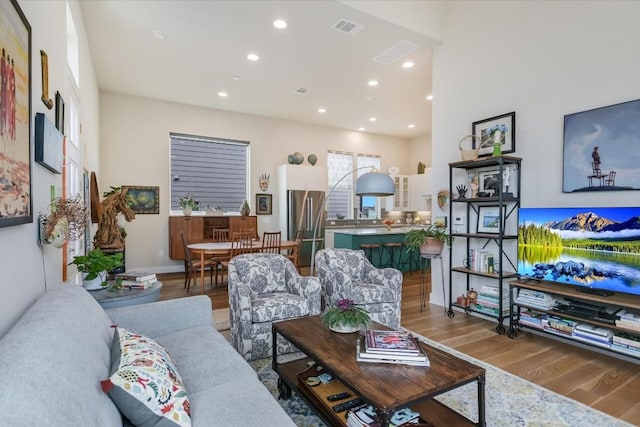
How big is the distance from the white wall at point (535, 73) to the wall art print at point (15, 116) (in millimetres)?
4070

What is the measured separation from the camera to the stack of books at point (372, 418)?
158cm

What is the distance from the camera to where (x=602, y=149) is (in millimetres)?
2969

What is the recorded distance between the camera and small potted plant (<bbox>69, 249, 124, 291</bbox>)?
241 cm

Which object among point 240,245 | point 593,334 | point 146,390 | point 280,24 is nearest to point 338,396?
point 146,390

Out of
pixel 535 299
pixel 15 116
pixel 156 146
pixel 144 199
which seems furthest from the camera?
pixel 156 146

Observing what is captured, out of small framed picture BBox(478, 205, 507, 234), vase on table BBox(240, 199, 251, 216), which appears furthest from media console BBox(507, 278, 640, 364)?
vase on table BBox(240, 199, 251, 216)

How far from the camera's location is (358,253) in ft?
13.1

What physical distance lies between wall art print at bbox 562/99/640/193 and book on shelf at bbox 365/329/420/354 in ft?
7.93

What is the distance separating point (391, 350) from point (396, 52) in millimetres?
4118

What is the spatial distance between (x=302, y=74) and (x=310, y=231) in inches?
136

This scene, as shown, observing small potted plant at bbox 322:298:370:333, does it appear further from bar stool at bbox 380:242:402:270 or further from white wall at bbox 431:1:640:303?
bar stool at bbox 380:242:402:270

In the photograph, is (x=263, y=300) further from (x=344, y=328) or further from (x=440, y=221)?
(x=440, y=221)

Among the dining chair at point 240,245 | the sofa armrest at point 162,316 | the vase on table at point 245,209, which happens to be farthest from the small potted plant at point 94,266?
the vase on table at point 245,209

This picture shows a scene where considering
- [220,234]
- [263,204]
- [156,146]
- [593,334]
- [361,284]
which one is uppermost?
[156,146]
